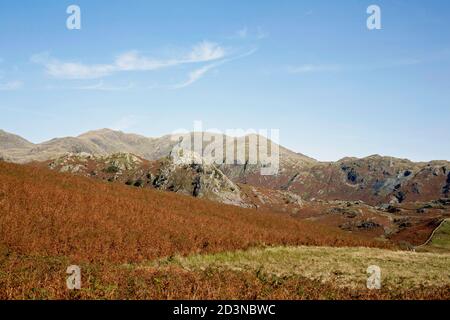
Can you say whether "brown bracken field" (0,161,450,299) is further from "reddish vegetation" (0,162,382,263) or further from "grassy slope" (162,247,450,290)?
"grassy slope" (162,247,450,290)

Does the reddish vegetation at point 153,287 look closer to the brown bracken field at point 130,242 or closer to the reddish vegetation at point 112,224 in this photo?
the brown bracken field at point 130,242

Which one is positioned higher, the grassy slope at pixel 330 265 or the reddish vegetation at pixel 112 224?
the reddish vegetation at pixel 112 224

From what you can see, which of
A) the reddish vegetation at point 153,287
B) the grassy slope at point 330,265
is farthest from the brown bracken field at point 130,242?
the grassy slope at point 330,265

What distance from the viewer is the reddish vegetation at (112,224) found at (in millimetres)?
22844

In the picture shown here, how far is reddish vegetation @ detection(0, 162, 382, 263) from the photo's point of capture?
2284cm

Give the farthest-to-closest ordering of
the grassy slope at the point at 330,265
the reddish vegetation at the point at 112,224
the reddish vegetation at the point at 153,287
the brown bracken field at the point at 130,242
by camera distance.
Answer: the reddish vegetation at the point at 112,224
the grassy slope at the point at 330,265
the brown bracken field at the point at 130,242
the reddish vegetation at the point at 153,287

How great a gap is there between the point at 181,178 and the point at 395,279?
92.1 m

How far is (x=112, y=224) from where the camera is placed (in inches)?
1093

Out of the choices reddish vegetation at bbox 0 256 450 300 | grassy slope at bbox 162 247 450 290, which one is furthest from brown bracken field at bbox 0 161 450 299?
grassy slope at bbox 162 247 450 290

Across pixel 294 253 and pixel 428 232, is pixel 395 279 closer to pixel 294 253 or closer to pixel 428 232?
pixel 294 253
